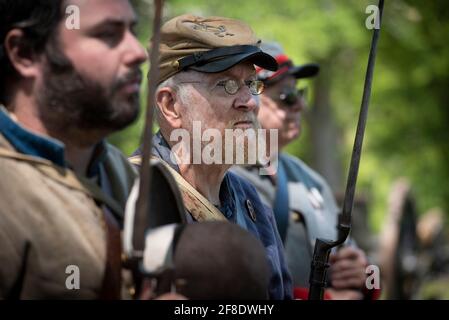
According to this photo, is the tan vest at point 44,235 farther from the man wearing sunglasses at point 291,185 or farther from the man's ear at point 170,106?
the man wearing sunglasses at point 291,185

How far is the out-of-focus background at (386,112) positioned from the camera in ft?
38.9

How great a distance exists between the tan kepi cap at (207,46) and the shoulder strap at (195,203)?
41 centimetres

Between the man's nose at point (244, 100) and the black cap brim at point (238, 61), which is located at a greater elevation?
the black cap brim at point (238, 61)

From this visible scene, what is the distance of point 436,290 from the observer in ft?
42.7

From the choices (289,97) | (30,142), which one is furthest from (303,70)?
(30,142)

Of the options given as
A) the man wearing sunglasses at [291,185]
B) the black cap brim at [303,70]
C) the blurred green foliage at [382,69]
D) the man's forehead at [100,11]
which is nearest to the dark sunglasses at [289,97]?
the man wearing sunglasses at [291,185]

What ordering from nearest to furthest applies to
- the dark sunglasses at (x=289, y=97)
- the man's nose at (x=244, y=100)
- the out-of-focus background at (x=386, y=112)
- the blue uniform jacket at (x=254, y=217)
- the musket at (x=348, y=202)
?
the musket at (x=348, y=202), the blue uniform jacket at (x=254, y=217), the man's nose at (x=244, y=100), the dark sunglasses at (x=289, y=97), the out-of-focus background at (x=386, y=112)

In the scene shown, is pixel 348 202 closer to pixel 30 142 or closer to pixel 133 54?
pixel 133 54

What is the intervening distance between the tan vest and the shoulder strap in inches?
32.4

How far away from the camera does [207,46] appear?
381 cm

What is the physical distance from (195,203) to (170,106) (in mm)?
496

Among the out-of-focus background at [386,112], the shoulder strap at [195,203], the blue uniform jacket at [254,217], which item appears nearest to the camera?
the shoulder strap at [195,203]

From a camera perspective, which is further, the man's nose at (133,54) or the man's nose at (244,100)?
the man's nose at (244,100)

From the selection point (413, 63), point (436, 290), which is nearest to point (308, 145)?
point (413, 63)
